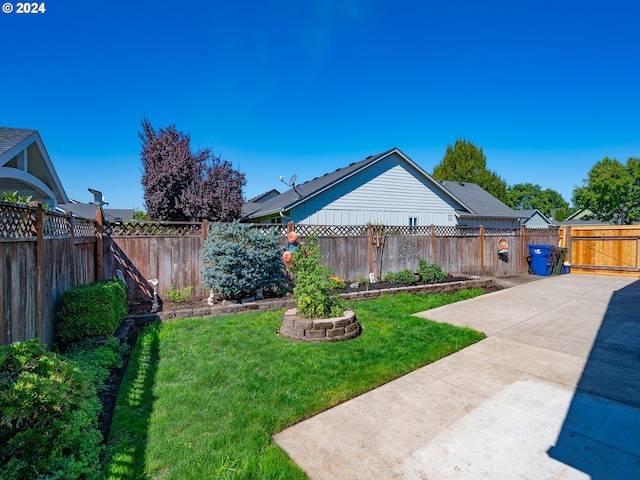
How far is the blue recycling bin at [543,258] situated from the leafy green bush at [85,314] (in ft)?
42.1

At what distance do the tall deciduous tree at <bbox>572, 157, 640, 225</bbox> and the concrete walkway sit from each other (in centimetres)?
3142

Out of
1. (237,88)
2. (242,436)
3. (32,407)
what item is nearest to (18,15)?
(237,88)

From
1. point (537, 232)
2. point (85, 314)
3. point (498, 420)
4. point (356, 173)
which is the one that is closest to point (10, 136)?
point (85, 314)

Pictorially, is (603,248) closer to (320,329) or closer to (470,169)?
(320,329)

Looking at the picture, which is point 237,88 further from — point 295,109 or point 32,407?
point 32,407

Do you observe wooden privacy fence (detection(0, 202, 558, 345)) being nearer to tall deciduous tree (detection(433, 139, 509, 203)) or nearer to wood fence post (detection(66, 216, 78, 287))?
wood fence post (detection(66, 216, 78, 287))

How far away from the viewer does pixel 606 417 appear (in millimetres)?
2695

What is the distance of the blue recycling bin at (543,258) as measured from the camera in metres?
11.3

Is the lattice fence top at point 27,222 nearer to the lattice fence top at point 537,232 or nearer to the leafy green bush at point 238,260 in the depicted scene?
the leafy green bush at point 238,260

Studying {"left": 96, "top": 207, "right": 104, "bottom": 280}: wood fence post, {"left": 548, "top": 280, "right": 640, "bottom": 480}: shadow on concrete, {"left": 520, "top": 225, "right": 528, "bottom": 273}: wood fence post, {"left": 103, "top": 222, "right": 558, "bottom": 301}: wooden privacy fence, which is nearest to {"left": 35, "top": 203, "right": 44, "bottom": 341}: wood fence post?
{"left": 96, "top": 207, "right": 104, "bottom": 280}: wood fence post

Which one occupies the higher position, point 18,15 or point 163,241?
point 18,15

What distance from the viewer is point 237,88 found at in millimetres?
10875

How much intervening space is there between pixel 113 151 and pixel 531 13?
17.6m

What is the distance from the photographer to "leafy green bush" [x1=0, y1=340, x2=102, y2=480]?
1847mm
